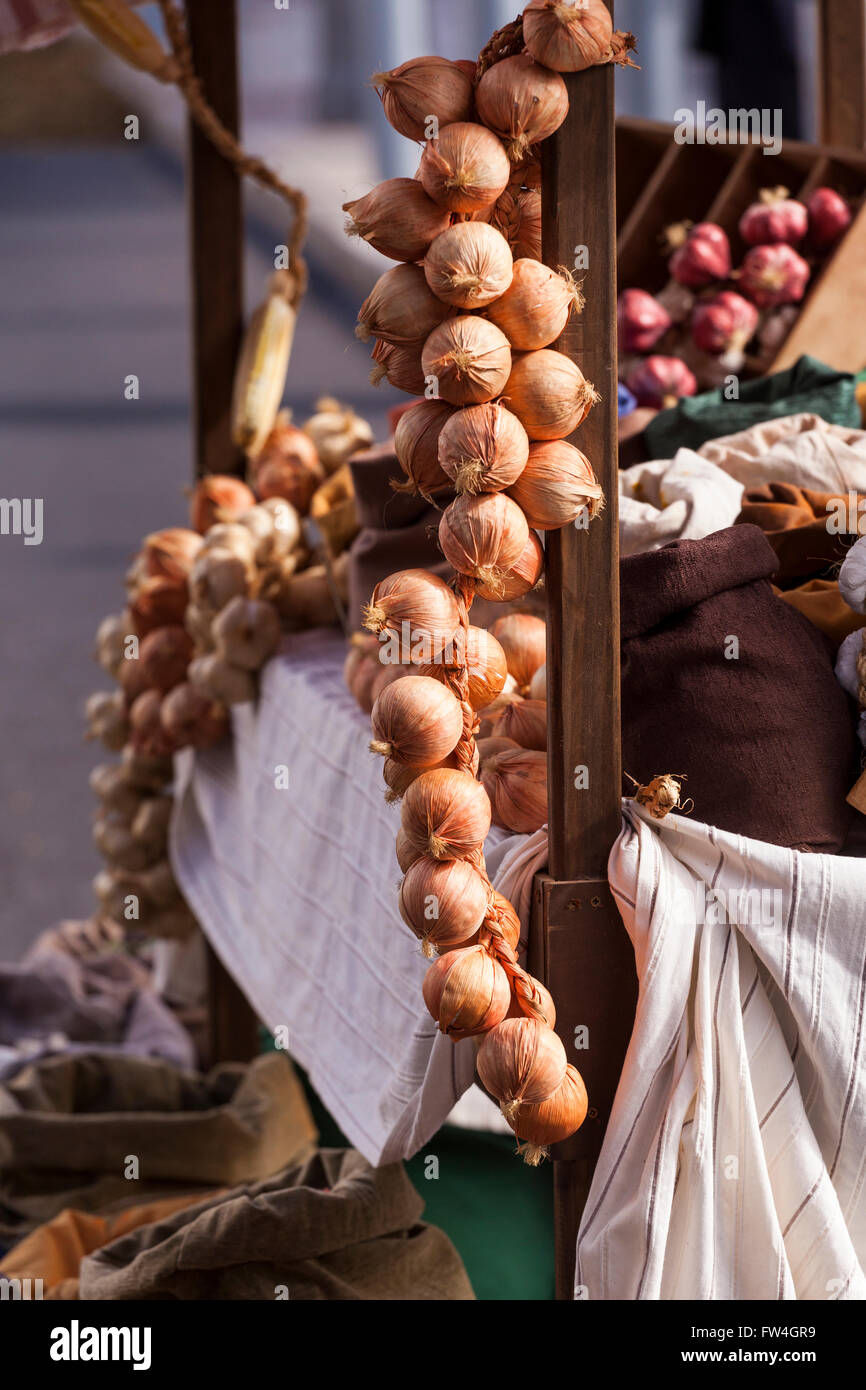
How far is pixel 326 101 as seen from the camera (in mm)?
11000

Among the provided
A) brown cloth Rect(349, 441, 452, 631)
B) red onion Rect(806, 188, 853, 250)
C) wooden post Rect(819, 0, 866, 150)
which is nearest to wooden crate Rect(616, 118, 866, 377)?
red onion Rect(806, 188, 853, 250)

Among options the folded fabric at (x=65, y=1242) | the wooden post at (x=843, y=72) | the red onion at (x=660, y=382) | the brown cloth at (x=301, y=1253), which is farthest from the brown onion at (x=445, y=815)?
the wooden post at (x=843, y=72)

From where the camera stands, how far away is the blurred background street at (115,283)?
486cm

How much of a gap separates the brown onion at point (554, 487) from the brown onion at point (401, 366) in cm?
10

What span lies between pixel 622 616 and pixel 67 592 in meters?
5.35

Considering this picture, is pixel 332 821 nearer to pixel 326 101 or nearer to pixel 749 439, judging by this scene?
pixel 749 439

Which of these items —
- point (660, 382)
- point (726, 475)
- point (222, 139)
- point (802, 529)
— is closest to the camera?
point (802, 529)

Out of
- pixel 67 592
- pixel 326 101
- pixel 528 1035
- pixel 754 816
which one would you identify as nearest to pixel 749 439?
pixel 754 816

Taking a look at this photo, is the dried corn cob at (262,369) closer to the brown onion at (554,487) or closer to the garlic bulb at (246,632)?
the garlic bulb at (246,632)

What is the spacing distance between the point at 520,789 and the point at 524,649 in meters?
0.15

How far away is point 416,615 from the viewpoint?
860 mm

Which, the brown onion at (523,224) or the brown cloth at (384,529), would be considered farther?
the brown cloth at (384,529)

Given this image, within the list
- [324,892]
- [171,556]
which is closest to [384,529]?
[324,892]

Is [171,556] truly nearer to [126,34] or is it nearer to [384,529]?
[384,529]
